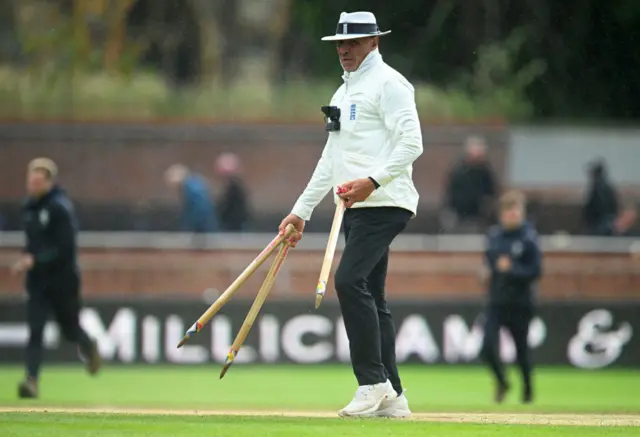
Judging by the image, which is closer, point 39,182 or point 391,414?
point 391,414

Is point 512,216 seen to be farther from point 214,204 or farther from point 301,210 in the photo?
point 214,204

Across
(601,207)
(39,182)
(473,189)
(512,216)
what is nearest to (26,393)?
(39,182)

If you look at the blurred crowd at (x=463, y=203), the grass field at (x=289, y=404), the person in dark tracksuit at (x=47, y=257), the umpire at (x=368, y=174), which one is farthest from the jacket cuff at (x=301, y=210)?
the blurred crowd at (x=463, y=203)

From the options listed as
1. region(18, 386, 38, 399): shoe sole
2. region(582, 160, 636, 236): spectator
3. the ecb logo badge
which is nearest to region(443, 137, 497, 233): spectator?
→ region(582, 160, 636, 236): spectator

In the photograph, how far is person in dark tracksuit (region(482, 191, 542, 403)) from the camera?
1617 cm

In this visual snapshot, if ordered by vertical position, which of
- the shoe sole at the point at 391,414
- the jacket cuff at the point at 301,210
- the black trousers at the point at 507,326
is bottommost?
the black trousers at the point at 507,326

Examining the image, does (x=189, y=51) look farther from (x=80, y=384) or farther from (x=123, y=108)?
(x=80, y=384)

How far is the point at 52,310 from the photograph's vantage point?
1666 centimetres

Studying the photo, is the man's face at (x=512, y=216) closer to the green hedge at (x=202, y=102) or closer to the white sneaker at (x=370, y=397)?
the white sneaker at (x=370, y=397)

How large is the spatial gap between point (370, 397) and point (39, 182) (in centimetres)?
670

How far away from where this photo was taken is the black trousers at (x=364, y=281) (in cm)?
1015

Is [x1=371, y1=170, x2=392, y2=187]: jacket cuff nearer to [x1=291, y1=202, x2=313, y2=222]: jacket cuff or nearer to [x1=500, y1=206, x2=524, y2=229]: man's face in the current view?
[x1=291, y1=202, x2=313, y2=222]: jacket cuff

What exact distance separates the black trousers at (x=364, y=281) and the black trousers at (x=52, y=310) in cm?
595

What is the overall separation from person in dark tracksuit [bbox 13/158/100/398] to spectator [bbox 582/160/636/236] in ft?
34.0
